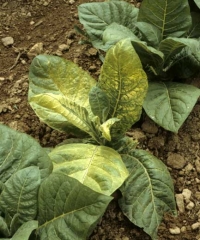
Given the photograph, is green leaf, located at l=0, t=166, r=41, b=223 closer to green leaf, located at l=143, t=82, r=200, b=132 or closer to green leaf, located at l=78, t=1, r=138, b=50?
green leaf, located at l=143, t=82, r=200, b=132

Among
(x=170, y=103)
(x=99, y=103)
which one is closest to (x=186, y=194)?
(x=170, y=103)

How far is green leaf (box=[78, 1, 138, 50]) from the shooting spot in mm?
2424

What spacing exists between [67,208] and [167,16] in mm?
1010

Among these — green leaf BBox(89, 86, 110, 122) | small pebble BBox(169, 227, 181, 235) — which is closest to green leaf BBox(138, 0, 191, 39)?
green leaf BBox(89, 86, 110, 122)

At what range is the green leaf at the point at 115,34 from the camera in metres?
2.20

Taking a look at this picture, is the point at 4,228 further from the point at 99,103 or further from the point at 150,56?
the point at 150,56

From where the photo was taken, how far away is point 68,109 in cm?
197

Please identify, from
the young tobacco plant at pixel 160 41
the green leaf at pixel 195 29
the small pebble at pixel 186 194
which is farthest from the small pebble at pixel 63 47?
the small pebble at pixel 186 194

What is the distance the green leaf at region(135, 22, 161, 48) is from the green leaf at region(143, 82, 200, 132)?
181 millimetres

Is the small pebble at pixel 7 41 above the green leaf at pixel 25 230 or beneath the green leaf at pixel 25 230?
beneath

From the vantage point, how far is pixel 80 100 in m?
2.23

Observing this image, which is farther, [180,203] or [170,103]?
[170,103]

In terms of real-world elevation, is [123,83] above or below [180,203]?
above

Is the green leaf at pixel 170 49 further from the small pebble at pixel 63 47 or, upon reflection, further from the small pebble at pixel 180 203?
the small pebble at pixel 180 203
